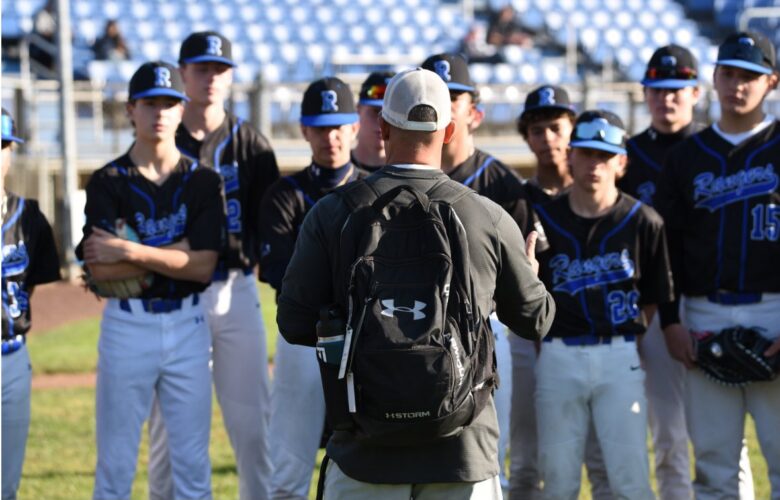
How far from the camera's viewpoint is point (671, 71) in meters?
5.58

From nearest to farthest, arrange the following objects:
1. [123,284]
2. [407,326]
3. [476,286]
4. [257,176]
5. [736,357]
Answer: [407,326] → [476,286] → [736,357] → [123,284] → [257,176]

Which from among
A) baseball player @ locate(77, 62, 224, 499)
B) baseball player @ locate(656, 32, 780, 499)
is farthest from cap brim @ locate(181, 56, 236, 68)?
baseball player @ locate(656, 32, 780, 499)

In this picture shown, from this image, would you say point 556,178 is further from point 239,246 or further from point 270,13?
point 270,13

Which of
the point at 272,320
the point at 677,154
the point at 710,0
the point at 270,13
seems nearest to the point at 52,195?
the point at 272,320

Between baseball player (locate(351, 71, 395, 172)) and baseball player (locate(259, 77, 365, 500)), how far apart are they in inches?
8.2

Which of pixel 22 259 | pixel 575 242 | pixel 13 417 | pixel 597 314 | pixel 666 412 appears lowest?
pixel 666 412

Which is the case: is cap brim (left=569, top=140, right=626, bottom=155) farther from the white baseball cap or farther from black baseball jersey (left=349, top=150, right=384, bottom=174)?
the white baseball cap

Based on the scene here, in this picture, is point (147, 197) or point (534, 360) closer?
point (147, 197)

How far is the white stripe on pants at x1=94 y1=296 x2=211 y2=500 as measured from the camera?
4574 mm

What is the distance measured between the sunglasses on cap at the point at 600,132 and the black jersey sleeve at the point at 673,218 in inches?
11.4

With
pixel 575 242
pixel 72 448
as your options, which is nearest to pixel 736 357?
pixel 575 242

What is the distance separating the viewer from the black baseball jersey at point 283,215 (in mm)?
4615

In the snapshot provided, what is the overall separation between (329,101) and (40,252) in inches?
56.3

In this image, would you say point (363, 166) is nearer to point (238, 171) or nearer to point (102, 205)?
point (238, 171)
